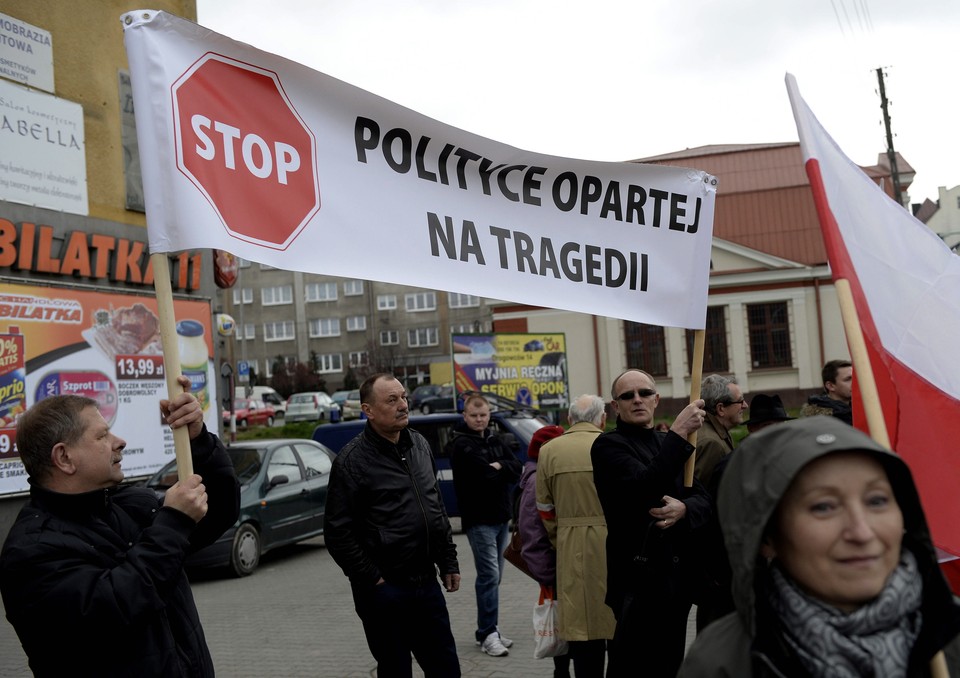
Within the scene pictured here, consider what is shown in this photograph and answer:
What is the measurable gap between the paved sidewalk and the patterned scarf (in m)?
5.25

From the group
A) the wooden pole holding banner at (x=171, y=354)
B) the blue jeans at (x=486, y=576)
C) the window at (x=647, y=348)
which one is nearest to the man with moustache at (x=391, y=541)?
the wooden pole holding banner at (x=171, y=354)

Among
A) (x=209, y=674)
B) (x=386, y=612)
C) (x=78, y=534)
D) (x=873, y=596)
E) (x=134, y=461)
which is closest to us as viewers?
(x=873, y=596)

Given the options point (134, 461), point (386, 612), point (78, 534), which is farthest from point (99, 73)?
point (78, 534)

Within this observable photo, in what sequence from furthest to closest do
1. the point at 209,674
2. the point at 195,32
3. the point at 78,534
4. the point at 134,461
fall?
the point at 134,461, the point at 195,32, the point at 209,674, the point at 78,534

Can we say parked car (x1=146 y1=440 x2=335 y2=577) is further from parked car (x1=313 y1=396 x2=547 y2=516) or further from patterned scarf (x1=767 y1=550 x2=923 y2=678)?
patterned scarf (x1=767 y1=550 x2=923 y2=678)

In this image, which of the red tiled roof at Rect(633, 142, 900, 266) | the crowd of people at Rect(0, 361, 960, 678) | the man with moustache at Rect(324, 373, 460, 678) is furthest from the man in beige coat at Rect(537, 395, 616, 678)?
the red tiled roof at Rect(633, 142, 900, 266)

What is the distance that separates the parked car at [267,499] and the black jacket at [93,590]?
8879 mm

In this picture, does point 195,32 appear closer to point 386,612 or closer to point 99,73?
point 386,612

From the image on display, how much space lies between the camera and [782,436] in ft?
6.98

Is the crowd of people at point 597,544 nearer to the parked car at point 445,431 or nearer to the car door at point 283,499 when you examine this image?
the car door at point 283,499

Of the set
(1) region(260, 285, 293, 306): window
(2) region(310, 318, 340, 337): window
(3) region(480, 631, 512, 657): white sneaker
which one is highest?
(1) region(260, 285, 293, 306): window

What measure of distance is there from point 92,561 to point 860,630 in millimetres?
2173

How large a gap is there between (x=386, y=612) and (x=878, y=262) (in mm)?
2925

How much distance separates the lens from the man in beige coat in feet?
17.9
